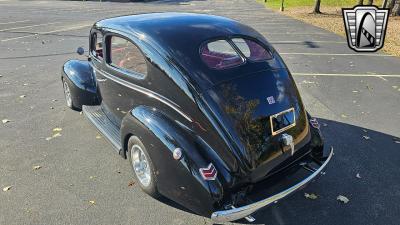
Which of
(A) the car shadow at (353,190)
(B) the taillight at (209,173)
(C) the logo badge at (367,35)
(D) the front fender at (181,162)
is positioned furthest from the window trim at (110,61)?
(C) the logo badge at (367,35)

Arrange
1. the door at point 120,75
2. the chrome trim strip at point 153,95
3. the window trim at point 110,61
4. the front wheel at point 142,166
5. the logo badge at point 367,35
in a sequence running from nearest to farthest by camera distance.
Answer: the chrome trim strip at point 153,95 → the front wheel at point 142,166 → the window trim at point 110,61 → the door at point 120,75 → the logo badge at point 367,35

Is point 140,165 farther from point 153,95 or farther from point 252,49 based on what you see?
point 252,49

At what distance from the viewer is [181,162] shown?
3396mm

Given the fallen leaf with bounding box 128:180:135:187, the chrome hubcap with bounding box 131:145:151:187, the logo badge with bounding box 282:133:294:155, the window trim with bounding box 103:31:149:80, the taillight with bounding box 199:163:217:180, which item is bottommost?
the fallen leaf with bounding box 128:180:135:187

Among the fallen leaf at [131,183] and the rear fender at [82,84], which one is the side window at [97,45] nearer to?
the rear fender at [82,84]

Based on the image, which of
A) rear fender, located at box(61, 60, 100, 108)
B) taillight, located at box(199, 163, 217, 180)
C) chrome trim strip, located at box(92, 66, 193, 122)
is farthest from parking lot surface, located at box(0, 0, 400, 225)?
chrome trim strip, located at box(92, 66, 193, 122)

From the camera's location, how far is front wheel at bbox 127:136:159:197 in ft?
12.5

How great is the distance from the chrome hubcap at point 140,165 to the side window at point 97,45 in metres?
1.84

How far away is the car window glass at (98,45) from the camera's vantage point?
526 cm

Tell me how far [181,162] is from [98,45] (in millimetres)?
2937

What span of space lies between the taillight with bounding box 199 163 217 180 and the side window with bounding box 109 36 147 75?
1437mm

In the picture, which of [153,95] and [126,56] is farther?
[126,56]

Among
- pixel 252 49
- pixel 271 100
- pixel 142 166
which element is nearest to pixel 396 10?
pixel 252 49

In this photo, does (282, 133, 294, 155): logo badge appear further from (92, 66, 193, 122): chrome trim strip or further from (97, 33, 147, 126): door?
(97, 33, 147, 126): door
